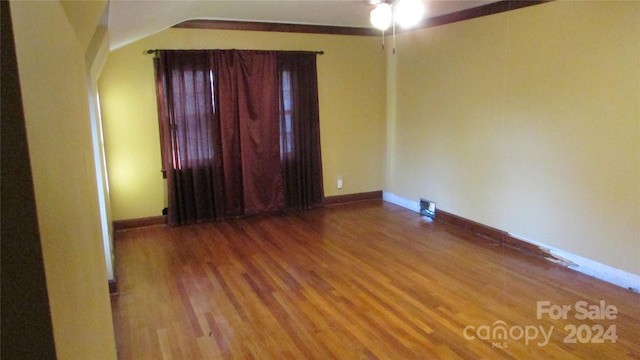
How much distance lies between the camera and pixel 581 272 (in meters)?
3.59

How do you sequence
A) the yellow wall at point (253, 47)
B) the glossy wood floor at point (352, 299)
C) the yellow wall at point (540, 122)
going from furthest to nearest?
the yellow wall at point (253, 47) < the yellow wall at point (540, 122) < the glossy wood floor at point (352, 299)

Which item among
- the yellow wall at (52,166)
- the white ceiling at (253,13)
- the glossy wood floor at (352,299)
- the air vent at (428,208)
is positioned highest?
the white ceiling at (253,13)

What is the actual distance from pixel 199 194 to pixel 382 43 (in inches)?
122

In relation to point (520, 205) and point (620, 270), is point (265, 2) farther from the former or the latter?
point (620, 270)

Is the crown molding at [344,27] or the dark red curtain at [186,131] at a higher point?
the crown molding at [344,27]

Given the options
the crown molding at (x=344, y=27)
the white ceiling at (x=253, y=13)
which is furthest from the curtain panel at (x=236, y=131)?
the white ceiling at (x=253, y=13)

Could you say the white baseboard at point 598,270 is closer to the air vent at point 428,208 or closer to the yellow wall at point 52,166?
the air vent at point 428,208

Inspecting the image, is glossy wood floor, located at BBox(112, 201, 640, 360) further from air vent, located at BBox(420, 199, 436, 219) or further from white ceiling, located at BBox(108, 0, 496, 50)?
white ceiling, located at BBox(108, 0, 496, 50)

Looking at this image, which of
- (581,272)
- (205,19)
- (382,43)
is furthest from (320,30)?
(581,272)

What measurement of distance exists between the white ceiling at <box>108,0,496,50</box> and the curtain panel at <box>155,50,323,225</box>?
492mm

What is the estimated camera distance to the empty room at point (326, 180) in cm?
97

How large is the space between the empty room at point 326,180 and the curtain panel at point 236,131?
0.03 metres

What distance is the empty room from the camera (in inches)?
38.1

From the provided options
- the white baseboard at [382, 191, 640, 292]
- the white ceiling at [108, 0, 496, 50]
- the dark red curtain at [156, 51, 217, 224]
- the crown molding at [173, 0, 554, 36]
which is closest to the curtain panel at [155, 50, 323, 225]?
the dark red curtain at [156, 51, 217, 224]
